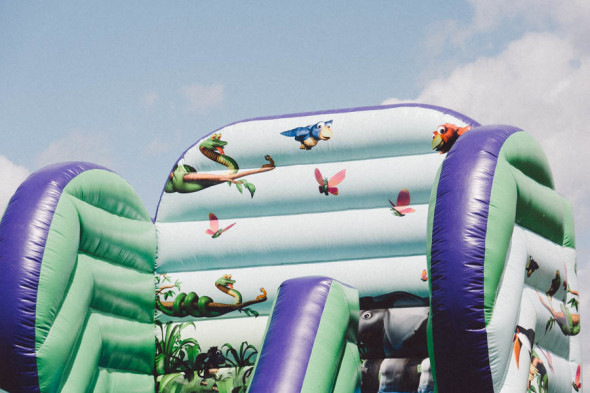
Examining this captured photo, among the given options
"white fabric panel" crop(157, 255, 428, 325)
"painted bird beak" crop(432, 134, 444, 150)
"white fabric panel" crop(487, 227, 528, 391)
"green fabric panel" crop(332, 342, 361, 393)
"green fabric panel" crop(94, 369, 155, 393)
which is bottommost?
"green fabric panel" crop(94, 369, 155, 393)

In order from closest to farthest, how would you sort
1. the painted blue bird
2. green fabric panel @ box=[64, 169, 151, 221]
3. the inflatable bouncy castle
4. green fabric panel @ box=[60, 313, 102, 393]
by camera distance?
the inflatable bouncy castle
green fabric panel @ box=[60, 313, 102, 393]
green fabric panel @ box=[64, 169, 151, 221]
the painted blue bird

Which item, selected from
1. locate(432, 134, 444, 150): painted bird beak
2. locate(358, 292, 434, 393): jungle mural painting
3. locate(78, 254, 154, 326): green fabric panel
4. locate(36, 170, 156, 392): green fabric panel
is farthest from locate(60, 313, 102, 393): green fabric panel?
locate(432, 134, 444, 150): painted bird beak

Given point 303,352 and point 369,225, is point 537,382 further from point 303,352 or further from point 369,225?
point 369,225

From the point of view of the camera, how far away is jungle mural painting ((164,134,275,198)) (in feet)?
10.6

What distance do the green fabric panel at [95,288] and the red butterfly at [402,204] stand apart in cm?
106

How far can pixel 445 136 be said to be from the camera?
9.85ft

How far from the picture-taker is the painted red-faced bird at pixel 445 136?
2.99 meters

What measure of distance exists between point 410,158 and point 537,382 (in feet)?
3.69

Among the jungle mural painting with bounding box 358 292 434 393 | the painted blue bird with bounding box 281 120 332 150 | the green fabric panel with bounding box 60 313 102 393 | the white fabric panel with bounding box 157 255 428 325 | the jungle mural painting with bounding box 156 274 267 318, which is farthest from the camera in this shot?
the painted blue bird with bounding box 281 120 332 150

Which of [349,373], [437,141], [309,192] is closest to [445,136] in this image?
[437,141]

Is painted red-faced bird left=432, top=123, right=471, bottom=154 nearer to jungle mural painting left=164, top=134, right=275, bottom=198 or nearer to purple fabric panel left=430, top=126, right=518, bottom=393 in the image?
jungle mural painting left=164, top=134, right=275, bottom=198

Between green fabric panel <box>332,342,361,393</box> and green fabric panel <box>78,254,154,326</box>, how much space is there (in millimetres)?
968

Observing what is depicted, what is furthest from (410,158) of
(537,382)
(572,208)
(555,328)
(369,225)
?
(537,382)

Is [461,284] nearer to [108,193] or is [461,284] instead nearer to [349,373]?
[349,373]
